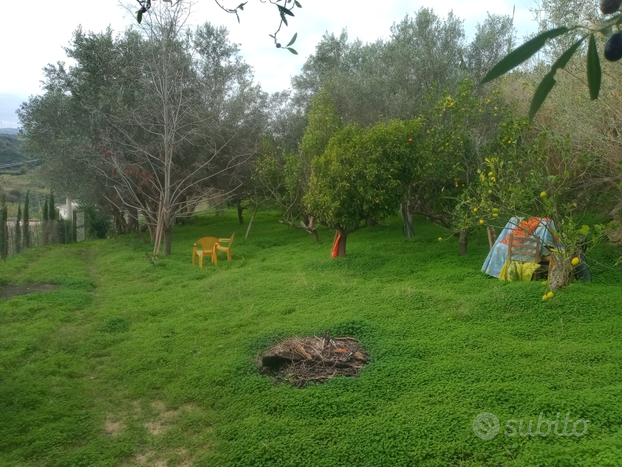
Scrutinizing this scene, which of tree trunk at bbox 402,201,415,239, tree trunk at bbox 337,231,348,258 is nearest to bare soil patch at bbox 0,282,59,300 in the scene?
tree trunk at bbox 337,231,348,258

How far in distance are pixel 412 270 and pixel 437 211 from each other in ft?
7.55

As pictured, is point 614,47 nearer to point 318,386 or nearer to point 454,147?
point 318,386

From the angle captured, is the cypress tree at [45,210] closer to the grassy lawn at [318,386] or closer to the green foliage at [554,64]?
the grassy lawn at [318,386]

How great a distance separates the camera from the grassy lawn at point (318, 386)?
12.6 feet

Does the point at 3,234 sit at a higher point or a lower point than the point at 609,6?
lower

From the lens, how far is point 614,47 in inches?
37.2

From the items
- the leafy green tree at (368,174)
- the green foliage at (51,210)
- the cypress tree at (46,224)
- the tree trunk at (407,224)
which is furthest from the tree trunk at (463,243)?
the green foliage at (51,210)

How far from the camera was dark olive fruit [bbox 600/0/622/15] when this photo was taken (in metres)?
0.91

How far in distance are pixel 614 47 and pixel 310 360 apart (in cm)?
478

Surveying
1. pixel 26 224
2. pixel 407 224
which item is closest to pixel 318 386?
pixel 407 224

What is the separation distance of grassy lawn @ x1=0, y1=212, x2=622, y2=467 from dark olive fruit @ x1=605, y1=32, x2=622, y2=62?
320 cm

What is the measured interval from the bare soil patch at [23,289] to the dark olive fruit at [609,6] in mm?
10008

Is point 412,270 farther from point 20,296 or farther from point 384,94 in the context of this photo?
point 20,296

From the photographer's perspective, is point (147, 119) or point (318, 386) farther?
point (147, 119)
